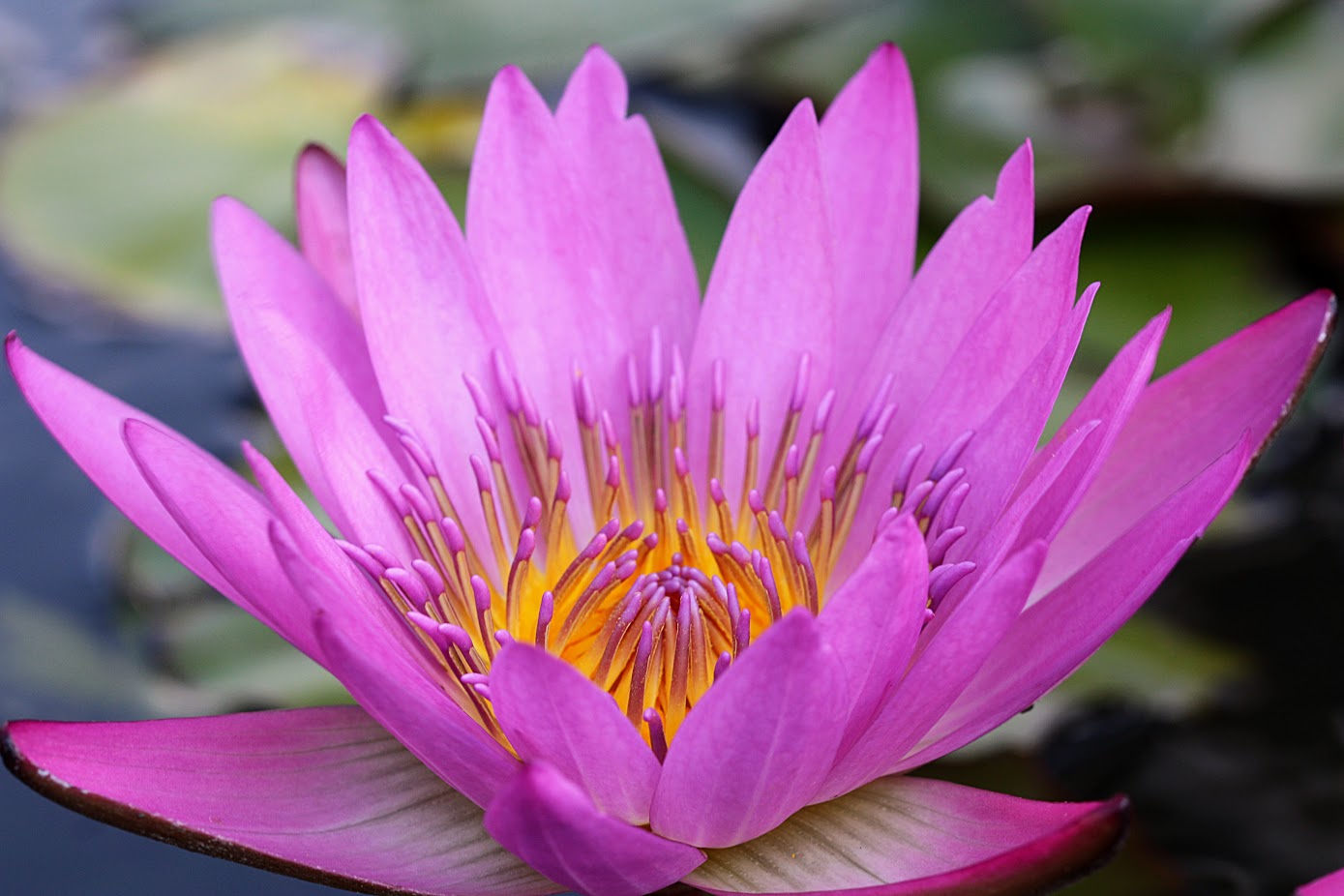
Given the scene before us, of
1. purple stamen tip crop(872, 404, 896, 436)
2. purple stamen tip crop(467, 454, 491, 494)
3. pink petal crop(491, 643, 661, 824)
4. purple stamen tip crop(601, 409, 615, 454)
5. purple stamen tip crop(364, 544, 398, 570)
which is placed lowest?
pink petal crop(491, 643, 661, 824)

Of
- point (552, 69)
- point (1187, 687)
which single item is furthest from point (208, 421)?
point (1187, 687)

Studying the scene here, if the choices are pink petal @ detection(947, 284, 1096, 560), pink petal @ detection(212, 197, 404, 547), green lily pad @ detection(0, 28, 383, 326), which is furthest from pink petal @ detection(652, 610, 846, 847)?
green lily pad @ detection(0, 28, 383, 326)

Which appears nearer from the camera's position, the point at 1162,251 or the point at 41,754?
the point at 41,754

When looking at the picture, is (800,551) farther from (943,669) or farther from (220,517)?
(220,517)

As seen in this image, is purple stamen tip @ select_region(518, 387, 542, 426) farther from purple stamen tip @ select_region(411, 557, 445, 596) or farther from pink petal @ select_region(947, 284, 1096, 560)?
pink petal @ select_region(947, 284, 1096, 560)

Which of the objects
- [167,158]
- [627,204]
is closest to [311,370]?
[627,204]

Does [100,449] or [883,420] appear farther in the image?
[883,420]

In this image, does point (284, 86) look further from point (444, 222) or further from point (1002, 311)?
point (1002, 311)
